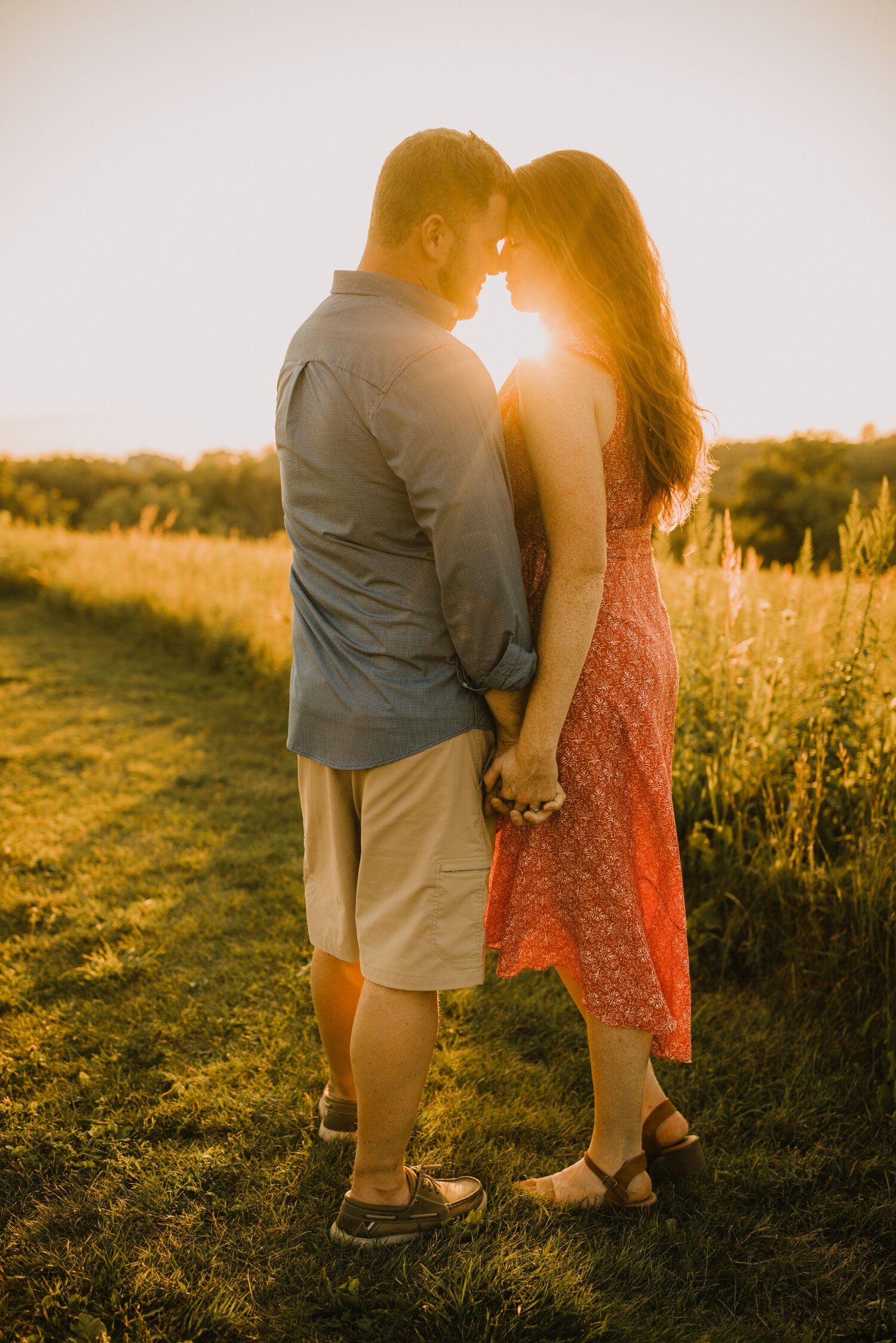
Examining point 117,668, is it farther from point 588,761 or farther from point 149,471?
point 149,471

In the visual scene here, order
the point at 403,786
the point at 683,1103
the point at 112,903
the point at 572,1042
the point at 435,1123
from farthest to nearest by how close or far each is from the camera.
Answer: the point at 112,903 → the point at 572,1042 → the point at 683,1103 → the point at 435,1123 → the point at 403,786

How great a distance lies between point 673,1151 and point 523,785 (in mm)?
1128

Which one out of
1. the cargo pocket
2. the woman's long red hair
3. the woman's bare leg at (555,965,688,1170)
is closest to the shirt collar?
the woman's long red hair

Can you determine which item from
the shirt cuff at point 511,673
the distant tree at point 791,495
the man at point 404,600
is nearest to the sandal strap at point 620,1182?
the man at point 404,600

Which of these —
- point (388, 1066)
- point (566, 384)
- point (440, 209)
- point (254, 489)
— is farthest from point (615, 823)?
point (254, 489)

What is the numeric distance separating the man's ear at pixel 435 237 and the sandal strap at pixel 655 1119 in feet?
6.78

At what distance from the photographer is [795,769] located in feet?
10.0

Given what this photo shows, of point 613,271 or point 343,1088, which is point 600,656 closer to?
point 613,271

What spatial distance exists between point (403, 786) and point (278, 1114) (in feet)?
4.01

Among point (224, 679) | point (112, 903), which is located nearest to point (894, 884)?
point (112, 903)

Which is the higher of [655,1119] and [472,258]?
[472,258]

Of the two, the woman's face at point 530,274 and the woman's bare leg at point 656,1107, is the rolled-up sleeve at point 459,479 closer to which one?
the woman's face at point 530,274

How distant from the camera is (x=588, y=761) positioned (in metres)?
1.88

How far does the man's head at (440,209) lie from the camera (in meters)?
1.63
